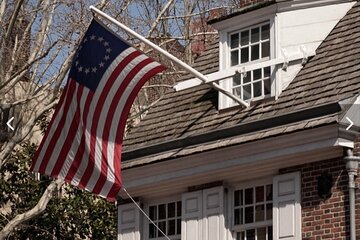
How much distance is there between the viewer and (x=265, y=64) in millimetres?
21359

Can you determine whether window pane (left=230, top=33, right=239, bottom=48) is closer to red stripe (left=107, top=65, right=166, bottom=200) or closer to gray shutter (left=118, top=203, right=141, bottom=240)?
red stripe (left=107, top=65, right=166, bottom=200)

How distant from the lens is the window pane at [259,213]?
21094 millimetres

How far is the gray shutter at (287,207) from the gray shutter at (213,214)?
114 centimetres

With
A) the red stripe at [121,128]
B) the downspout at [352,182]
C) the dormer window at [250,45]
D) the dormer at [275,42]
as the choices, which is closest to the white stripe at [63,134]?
the red stripe at [121,128]

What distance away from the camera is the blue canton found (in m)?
21.2

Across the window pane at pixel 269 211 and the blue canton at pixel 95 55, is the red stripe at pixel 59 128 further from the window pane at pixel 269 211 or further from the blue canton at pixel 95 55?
the window pane at pixel 269 211

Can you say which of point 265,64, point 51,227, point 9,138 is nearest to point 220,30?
point 265,64

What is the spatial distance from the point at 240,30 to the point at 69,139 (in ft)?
10.4

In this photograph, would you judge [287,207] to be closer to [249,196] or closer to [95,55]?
[249,196]

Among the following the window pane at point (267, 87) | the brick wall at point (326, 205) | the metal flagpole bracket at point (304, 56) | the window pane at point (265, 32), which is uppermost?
the window pane at point (265, 32)

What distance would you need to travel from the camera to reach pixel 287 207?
806 inches

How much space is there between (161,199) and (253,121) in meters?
2.76

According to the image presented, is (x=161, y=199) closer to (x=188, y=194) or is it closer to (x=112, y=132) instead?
(x=188, y=194)

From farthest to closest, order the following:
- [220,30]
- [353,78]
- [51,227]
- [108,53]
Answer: [51,227], [220,30], [108,53], [353,78]
